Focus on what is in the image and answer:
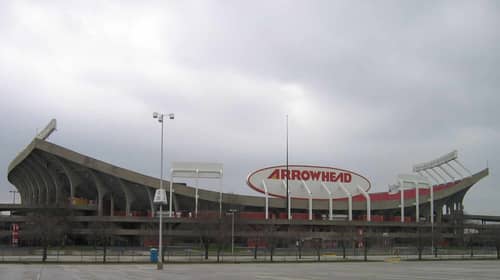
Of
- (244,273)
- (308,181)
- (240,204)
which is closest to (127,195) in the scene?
(240,204)

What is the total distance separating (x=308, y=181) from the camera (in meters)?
116

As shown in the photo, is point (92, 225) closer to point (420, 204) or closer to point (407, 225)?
point (407, 225)

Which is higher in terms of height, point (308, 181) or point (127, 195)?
point (308, 181)

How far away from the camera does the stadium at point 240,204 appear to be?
10181cm

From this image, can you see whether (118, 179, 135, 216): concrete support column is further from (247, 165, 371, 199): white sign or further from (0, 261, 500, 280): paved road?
(0, 261, 500, 280): paved road

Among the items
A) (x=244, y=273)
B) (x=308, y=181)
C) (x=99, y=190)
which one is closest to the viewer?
(x=244, y=273)

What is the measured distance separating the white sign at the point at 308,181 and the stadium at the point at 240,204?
191 millimetres

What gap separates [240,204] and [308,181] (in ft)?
46.2

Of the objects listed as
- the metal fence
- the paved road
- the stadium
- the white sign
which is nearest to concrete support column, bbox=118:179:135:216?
the stadium

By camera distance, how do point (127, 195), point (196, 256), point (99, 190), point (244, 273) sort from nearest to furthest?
point (244, 273), point (196, 256), point (99, 190), point (127, 195)

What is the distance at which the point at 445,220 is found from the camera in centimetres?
13212

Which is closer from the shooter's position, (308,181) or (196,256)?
(196,256)

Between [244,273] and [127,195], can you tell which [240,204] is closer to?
[127,195]

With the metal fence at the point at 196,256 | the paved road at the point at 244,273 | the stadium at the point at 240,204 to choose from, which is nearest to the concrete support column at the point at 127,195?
the stadium at the point at 240,204
